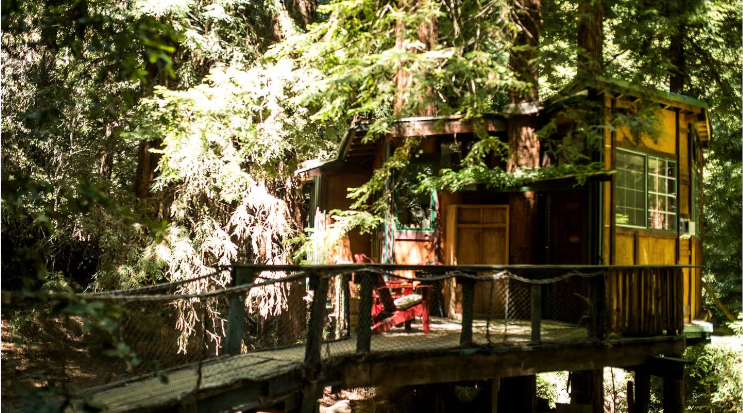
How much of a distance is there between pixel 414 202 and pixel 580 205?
9.99 ft

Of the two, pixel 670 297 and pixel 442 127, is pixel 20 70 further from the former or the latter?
pixel 670 297

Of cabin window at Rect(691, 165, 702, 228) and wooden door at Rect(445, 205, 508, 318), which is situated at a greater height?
cabin window at Rect(691, 165, 702, 228)

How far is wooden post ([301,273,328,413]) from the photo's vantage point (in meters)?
6.58

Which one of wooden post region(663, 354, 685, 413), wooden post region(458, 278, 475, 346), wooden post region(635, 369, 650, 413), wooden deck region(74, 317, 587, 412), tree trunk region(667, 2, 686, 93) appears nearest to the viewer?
wooden deck region(74, 317, 587, 412)

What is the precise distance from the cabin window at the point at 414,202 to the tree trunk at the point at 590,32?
3.25 m

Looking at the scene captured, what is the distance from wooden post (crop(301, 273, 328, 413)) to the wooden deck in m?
0.11

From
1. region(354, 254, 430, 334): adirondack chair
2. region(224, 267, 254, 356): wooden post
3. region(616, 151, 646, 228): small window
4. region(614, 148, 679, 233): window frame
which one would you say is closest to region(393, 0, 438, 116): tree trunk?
region(354, 254, 430, 334): adirondack chair

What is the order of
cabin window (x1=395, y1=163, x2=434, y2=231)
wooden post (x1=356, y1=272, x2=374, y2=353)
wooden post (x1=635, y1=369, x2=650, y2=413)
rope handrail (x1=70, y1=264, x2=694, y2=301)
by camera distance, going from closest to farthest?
1. rope handrail (x1=70, y1=264, x2=694, y2=301)
2. wooden post (x1=356, y1=272, x2=374, y2=353)
3. wooden post (x1=635, y1=369, x2=650, y2=413)
4. cabin window (x1=395, y1=163, x2=434, y2=231)

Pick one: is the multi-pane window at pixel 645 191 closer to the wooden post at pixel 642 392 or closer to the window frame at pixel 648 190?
the window frame at pixel 648 190

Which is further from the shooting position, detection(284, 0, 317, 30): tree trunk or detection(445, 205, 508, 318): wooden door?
detection(284, 0, 317, 30): tree trunk

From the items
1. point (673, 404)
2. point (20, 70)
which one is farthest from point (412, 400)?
point (20, 70)

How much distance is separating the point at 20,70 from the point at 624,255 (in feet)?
42.6

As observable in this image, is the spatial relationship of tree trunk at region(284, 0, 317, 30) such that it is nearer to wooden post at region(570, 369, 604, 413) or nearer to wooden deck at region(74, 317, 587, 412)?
wooden deck at region(74, 317, 587, 412)

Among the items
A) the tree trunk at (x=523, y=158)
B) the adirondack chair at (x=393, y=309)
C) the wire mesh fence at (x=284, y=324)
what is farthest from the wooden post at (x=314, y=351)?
the tree trunk at (x=523, y=158)
